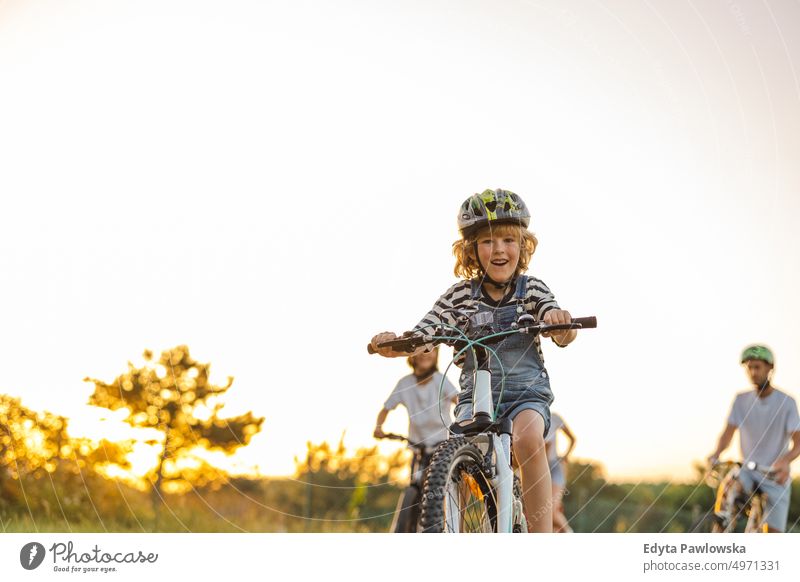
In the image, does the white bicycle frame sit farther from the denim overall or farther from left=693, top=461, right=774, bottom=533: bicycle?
left=693, top=461, right=774, bottom=533: bicycle

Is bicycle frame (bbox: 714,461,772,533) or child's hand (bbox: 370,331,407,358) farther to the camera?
bicycle frame (bbox: 714,461,772,533)

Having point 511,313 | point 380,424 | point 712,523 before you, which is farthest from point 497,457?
point 712,523

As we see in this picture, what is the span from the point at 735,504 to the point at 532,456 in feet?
9.63

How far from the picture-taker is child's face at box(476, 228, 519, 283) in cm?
308

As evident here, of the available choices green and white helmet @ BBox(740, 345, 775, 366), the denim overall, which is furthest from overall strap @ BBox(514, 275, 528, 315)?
green and white helmet @ BBox(740, 345, 775, 366)

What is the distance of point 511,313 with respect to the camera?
2.97m

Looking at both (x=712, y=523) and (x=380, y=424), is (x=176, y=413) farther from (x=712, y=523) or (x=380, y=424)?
(x=712, y=523)

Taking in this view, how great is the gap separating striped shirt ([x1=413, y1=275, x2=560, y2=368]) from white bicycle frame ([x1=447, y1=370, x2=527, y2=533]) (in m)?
0.28

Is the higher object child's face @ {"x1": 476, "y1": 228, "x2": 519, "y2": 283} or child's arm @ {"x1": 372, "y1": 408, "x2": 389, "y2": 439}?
child's face @ {"x1": 476, "y1": 228, "x2": 519, "y2": 283}
